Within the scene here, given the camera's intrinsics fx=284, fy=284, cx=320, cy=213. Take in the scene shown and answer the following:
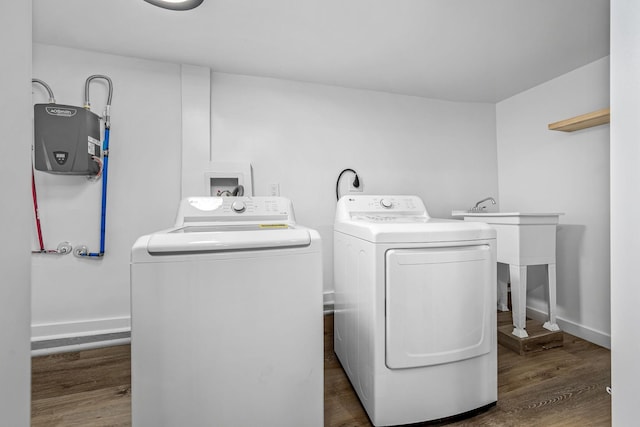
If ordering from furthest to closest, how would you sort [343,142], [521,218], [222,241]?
[343,142]
[521,218]
[222,241]

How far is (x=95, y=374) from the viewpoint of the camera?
1706 millimetres

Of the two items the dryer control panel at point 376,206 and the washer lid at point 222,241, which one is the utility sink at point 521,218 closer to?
the dryer control panel at point 376,206

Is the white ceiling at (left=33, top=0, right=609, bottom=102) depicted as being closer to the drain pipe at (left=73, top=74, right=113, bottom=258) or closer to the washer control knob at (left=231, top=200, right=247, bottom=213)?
the drain pipe at (left=73, top=74, right=113, bottom=258)

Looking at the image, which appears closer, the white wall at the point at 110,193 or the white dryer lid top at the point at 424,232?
the white dryer lid top at the point at 424,232

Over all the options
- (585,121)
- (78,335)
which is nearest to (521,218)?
(585,121)

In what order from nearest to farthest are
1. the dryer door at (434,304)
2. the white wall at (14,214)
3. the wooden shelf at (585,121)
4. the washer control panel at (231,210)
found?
the white wall at (14,214), the dryer door at (434,304), the washer control panel at (231,210), the wooden shelf at (585,121)

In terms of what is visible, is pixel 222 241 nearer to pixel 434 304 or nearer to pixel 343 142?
pixel 434 304

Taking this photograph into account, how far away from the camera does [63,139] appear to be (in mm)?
1762

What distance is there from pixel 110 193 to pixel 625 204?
2.67 metres

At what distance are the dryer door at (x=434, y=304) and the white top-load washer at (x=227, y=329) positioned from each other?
352mm

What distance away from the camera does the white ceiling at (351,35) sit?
1552 millimetres

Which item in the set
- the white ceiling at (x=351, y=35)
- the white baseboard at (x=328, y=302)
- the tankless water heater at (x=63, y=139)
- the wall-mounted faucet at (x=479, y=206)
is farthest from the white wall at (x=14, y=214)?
the wall-mounted faucet at (x=479, y=206)

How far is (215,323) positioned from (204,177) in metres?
1.43

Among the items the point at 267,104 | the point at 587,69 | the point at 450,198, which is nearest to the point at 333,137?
the point at 267,104
